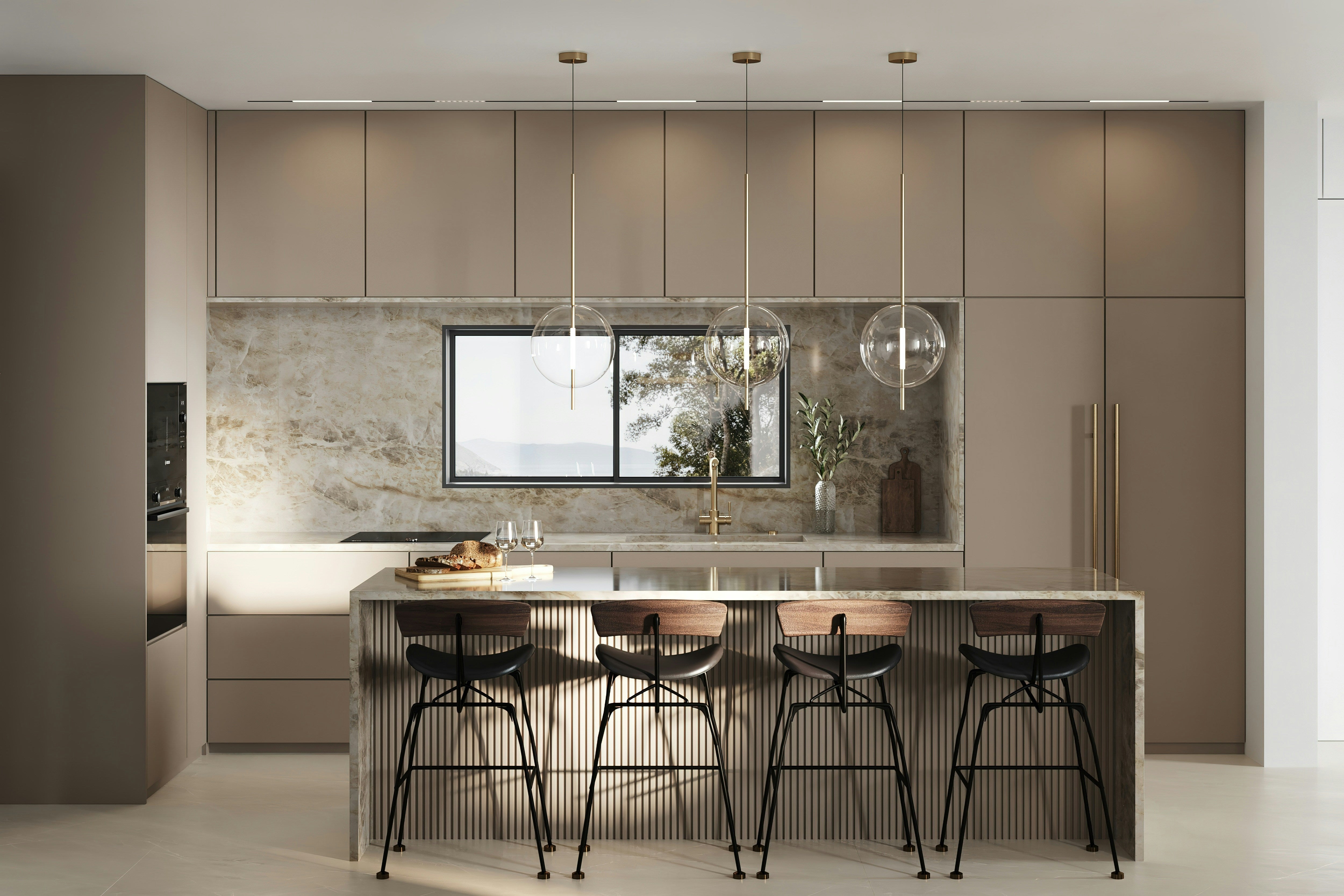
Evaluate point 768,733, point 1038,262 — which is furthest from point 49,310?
point 1038,262

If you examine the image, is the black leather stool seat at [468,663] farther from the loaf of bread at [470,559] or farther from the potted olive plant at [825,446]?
the potted olive plant at [825,446]

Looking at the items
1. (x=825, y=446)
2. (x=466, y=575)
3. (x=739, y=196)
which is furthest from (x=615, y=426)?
(x=466, y=575)

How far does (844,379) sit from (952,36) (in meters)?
1.90

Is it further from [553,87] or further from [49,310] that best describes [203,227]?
[553,87]

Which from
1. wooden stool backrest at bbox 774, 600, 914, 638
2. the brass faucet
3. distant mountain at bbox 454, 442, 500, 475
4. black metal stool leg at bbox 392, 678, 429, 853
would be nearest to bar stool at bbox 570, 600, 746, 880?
wooden stool backrest at bbox 774, 600, 914, 638

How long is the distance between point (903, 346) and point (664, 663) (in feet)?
4.36

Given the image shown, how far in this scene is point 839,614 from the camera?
11.1 feet

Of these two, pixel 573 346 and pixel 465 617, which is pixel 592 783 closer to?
pixel 465 617

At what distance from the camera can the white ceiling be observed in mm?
3570

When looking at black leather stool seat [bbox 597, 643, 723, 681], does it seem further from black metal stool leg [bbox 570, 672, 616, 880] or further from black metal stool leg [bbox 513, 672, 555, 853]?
black metal stool leg [bbox 513, 672, 555, 853]

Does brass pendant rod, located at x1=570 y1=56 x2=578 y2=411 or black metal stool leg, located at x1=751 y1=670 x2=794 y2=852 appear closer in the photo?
black metal stool leg, located at x1=751 y1=670 x2=794 y2=852

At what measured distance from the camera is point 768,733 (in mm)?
3719

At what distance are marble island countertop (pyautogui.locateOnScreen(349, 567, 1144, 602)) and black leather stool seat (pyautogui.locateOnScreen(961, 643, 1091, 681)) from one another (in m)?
0.17

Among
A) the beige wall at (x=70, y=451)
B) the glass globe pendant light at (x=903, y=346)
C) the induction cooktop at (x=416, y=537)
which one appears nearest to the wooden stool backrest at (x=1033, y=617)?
the glass globe pendant light at (x=903, y=346)
